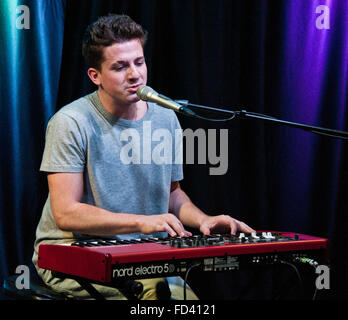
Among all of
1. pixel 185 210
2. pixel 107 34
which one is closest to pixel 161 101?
pixel 107 34

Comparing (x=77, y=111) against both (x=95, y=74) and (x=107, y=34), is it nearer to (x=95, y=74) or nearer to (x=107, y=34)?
(x=95, y=74)

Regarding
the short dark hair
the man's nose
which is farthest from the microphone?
the short dark hair

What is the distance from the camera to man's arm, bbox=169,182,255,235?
2.42 metres

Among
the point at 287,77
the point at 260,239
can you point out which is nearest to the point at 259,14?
the point at 287,77

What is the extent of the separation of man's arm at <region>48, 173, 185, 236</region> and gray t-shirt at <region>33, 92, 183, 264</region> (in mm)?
74

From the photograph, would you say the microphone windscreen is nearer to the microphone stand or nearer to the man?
the microphone stand

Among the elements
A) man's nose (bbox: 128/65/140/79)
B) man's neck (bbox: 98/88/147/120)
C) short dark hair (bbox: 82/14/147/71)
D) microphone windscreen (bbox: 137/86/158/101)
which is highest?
short dark hair (bbox: 82/14/147/71)

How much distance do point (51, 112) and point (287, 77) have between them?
4.92 ft

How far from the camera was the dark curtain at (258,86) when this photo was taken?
3.34m

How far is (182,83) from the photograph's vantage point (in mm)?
3418

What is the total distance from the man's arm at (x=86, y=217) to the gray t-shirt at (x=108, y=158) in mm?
74

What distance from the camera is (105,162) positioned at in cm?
259

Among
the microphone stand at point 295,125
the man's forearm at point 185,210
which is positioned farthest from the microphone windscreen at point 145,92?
the man's forearm at point 185,210
